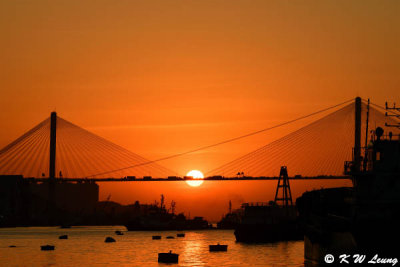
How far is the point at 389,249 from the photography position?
153ft

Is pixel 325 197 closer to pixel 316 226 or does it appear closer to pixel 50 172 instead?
pixel 316 226

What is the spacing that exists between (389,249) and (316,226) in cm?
934

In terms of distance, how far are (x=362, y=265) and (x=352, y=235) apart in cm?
247

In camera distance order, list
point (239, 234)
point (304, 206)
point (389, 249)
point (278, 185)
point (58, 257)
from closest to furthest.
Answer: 1. point (389, 249)
2. point (304, 206)
3. point (58, 257)
4. point (239, 234)
5. point (278, 185)

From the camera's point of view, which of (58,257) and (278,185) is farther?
(278,185)

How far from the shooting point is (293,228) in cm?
14488

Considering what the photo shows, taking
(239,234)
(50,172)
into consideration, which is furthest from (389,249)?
(50,172)

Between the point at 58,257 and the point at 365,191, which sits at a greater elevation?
the point at 365,191

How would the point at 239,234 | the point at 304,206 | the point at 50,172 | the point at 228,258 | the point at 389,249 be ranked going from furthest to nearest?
the point at 50,172, the point at 239,234, the point at 228,258, the point at 304,206, the point at 389,249

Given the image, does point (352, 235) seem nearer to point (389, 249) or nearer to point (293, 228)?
point (389, 249)

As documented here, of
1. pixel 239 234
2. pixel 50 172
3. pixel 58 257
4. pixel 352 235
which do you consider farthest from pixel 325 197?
pixel 50 172

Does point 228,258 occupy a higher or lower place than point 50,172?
lower

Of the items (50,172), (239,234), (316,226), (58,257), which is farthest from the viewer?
(50,172)

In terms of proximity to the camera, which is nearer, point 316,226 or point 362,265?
point 362,265
